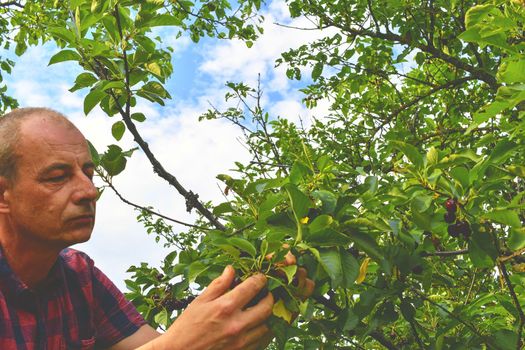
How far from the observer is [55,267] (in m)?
2.12

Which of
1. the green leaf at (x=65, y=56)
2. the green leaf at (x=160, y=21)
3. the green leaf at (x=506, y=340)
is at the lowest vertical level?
the green leaf at (x=506, y=340)

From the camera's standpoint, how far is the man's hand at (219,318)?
4.68 ft

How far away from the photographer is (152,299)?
2.16 metres

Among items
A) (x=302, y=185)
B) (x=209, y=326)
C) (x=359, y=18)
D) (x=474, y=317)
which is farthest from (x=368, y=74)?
(x=209, y=326)

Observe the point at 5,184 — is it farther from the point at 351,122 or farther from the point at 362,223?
the point at 351,122

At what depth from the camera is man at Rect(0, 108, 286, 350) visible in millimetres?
1448

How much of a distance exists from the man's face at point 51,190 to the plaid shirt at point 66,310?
0.76ft

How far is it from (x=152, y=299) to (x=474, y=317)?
1.26 meters

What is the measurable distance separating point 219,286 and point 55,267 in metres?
0.96

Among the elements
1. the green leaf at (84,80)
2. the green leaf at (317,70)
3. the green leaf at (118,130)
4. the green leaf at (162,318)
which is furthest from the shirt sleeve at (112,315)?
the green leaf at (317,70)

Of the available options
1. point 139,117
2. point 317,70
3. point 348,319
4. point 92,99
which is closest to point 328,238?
point 348,319

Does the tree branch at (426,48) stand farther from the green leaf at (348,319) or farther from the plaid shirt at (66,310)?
the plaid shirt at (66,310)

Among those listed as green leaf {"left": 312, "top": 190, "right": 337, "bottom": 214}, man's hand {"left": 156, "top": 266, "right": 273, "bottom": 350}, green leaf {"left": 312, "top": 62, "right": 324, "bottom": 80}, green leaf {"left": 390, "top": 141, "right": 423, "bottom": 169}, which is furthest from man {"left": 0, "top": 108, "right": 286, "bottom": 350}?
green leaf {"left": 312, "top": 62, "right": 324, "bottom": 80}

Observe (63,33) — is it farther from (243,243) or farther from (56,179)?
(243,243)
